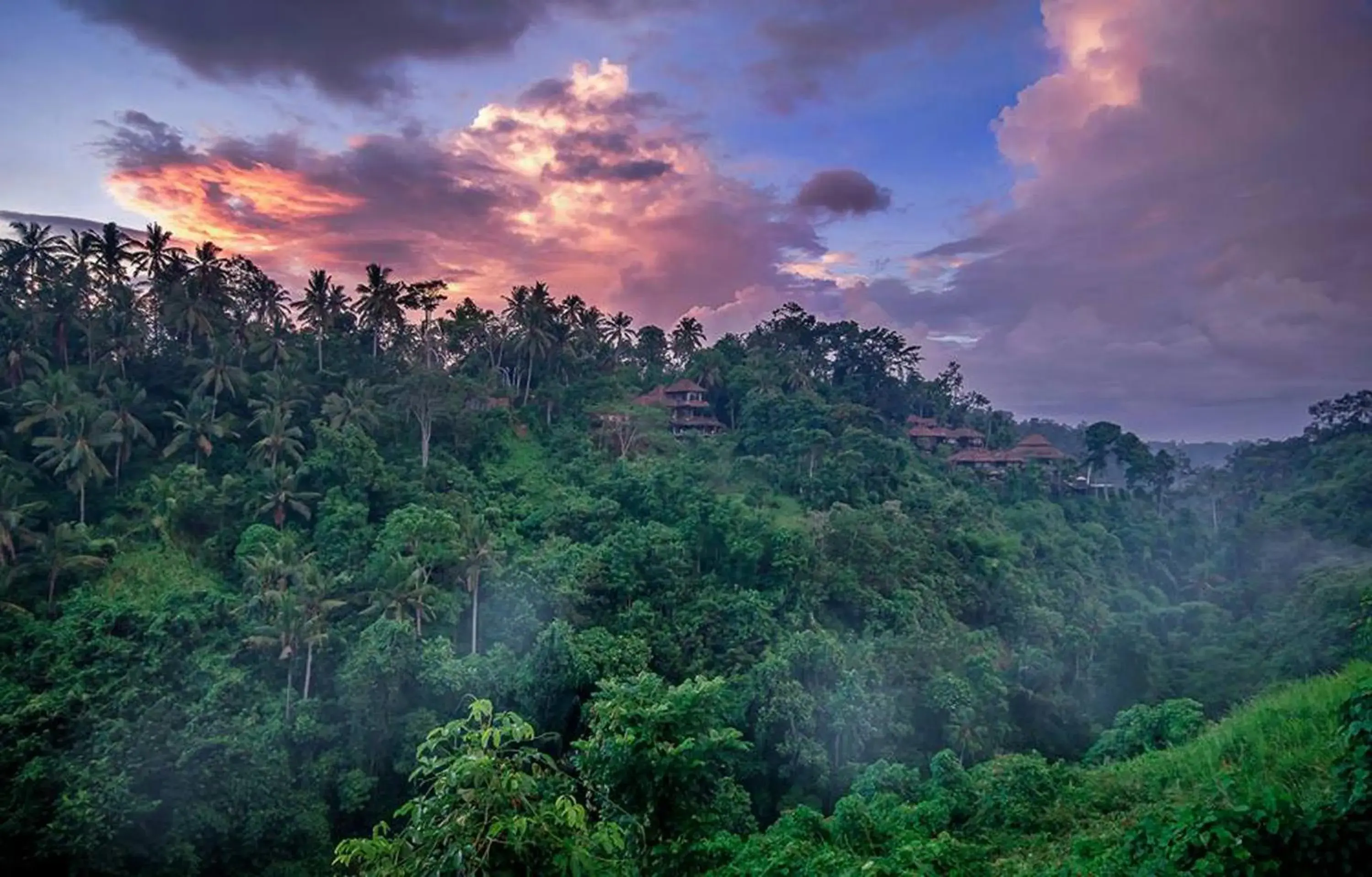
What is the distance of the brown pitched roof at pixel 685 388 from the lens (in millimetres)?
46125

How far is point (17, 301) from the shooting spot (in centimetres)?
2898

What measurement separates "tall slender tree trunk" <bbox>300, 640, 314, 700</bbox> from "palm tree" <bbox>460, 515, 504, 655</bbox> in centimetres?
474

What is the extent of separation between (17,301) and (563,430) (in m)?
23.4

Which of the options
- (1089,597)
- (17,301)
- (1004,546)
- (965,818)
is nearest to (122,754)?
(965,818)

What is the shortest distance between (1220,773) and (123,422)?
32948mm

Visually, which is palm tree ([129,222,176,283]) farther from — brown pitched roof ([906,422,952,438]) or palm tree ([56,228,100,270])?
brown pitched roof ([906,422,952,438])

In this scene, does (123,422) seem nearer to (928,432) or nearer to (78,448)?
(78,448)

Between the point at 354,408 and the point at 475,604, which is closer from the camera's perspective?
the point at 475,604

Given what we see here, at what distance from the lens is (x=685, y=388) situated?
46125 mm

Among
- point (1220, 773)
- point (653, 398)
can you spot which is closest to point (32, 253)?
point (653, 398)

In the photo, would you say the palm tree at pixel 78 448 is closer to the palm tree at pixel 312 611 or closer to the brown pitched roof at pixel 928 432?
the palm tree at pixel 312 611

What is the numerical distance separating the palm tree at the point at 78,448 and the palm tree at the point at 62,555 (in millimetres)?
1342

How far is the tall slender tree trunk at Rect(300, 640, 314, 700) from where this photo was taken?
820 inches

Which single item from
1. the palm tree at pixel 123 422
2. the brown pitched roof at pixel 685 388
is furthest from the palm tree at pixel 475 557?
the brown pitched roof at pixel 685 388
